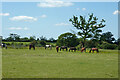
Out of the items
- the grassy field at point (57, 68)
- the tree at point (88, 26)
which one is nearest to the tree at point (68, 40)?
the tree at point (88, 26)

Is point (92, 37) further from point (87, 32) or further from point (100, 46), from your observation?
point (100, 46)

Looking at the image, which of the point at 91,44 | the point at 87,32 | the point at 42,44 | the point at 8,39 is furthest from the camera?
the point at 8,39

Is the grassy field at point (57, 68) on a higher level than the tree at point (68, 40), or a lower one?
lower

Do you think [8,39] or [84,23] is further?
[8,39]

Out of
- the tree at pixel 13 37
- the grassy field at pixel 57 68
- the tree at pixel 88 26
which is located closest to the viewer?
the grassy field at pixel 57 68

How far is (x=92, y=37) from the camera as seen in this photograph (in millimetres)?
55469

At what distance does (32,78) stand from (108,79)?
3.75m

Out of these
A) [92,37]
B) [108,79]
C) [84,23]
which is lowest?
[108,79]

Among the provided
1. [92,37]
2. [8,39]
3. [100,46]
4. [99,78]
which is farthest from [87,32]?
[8,39]

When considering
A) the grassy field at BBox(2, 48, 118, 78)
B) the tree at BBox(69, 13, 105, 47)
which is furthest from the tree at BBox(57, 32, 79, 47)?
the grassy field at BBox(2, 48, 118, 78)

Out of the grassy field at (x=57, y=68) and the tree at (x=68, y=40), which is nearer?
the grassy field at (x=57, y=68)

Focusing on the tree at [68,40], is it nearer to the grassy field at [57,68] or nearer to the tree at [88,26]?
the tree at [88,26]

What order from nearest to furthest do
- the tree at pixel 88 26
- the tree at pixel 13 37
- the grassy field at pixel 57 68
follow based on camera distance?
the grassy field at pixel 57 68 → the tree at pixel 88 26 → the tree at pixel 13 37

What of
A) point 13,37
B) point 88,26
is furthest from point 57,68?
point 13,37
